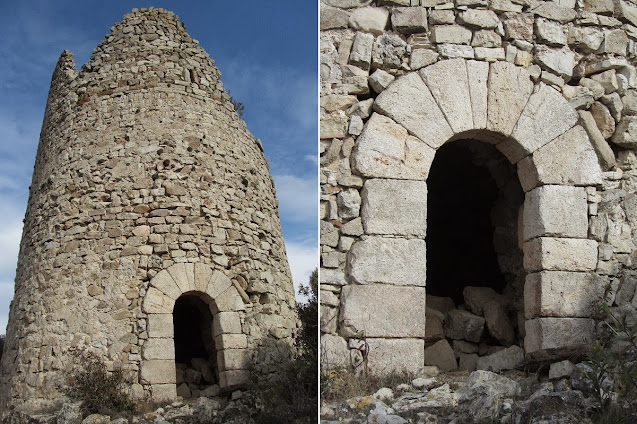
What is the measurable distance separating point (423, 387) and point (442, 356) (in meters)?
1.42

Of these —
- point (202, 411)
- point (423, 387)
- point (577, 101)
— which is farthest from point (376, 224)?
point (202, 411)

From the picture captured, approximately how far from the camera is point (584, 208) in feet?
17.2

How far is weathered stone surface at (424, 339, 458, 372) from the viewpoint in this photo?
588 cm

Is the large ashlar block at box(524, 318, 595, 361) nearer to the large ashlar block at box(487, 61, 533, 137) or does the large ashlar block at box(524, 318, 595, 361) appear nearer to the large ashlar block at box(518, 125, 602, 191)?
the large ashlar block at box(518, 125, 602, 191)

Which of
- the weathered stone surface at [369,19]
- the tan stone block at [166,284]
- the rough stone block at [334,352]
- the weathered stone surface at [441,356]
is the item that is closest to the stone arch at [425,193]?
the rough stone block at [334,352]

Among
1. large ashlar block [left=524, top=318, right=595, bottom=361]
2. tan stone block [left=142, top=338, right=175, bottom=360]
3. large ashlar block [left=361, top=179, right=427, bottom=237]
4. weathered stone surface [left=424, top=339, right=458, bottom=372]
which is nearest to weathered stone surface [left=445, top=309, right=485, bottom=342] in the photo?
weathered stone surface [left=424, top=339, right=458, bottom=372]

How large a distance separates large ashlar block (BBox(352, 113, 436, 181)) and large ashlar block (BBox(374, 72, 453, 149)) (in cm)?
6

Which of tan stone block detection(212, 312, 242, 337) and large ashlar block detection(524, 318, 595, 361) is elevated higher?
tan stone block detection(212, 312, 242, 337)

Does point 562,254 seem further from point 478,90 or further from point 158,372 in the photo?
point 158,372

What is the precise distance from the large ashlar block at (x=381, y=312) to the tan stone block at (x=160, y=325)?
12.7 ft

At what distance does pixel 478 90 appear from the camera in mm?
5266

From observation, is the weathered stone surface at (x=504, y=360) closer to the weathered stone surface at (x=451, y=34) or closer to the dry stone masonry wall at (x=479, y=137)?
the dry stone masonry wall at (x=479, y=137)

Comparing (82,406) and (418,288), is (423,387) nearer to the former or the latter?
(418,288)

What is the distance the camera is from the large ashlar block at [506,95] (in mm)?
5270
